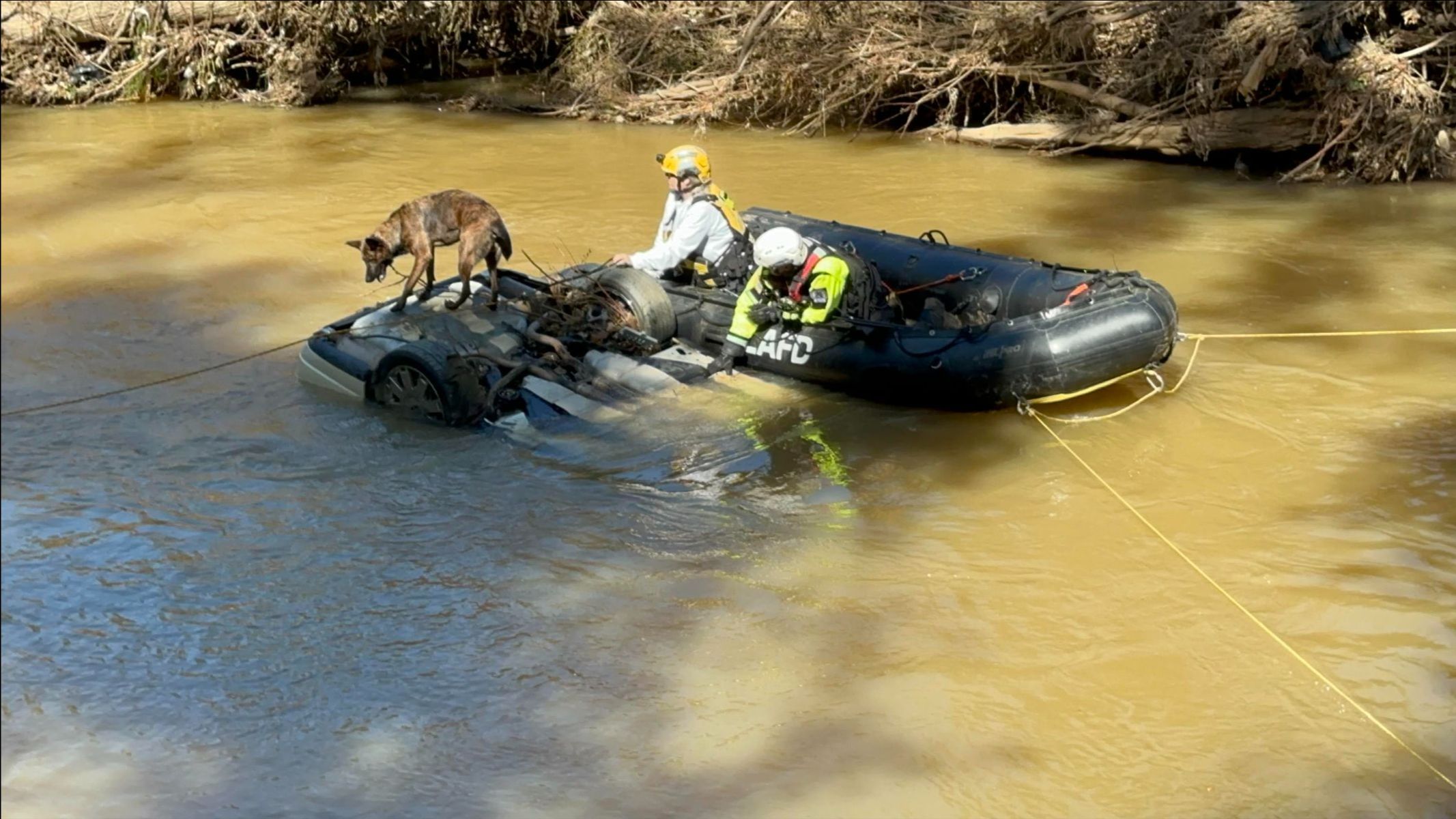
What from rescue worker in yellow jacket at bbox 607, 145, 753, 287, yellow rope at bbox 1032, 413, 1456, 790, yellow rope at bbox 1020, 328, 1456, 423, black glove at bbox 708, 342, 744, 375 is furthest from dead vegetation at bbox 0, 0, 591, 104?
yellow rope at bbox 1032, 413, 1456, 790

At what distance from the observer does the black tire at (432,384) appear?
30.6 feet

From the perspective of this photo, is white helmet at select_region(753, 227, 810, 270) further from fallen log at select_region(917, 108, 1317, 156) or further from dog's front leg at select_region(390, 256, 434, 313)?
fallen log at select_region(917, 108, 1317, 156)

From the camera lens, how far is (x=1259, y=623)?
698 centimetres

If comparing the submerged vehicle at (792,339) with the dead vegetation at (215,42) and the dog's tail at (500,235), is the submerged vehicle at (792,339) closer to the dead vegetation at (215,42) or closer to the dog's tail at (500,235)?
the dog's tail at (500,235)

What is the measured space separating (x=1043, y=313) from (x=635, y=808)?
4.54m

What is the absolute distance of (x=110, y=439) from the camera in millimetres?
9555

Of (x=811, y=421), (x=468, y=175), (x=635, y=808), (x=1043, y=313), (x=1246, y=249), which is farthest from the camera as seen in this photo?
(x=468, y=175)

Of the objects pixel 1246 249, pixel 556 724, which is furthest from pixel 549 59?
pixel 556 724

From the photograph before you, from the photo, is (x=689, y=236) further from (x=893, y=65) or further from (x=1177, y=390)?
(x=893, y=65)

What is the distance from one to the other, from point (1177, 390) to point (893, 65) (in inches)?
354

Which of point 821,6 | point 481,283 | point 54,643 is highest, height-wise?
point 821,6

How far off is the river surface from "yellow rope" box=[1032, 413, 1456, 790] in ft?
0.16

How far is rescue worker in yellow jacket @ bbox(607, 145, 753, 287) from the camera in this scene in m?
10.3

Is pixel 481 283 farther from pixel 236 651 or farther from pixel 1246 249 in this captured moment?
pixel 1246 249
